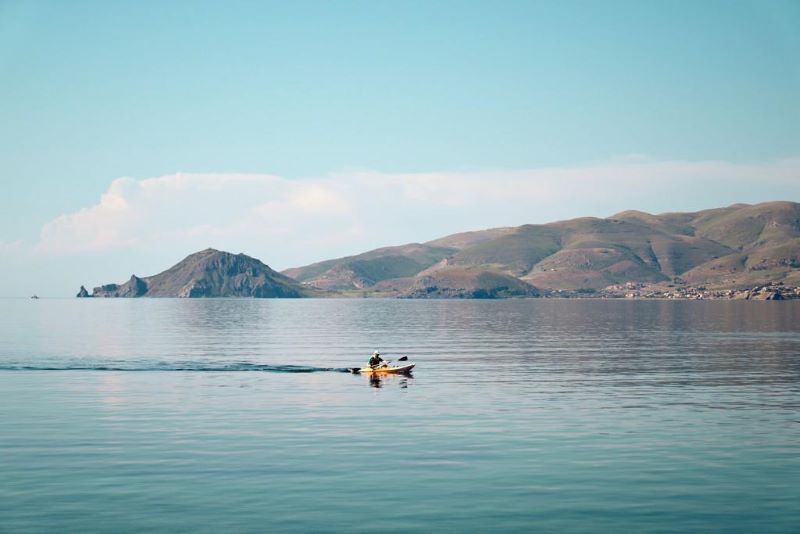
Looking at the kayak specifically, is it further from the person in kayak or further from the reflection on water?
the reflection on water

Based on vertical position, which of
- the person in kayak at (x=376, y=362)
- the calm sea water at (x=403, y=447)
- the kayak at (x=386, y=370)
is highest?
the person in kayak at (x=376, y=362)

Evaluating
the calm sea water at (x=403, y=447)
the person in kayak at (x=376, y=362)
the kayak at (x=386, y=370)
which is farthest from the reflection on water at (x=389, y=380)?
the person in kayak at (x=376, y=362)

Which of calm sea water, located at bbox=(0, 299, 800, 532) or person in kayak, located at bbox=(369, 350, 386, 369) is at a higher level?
person in kayak, located at bbox=(369, 350, 386, 369)

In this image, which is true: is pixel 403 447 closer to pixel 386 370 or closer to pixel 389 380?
pixel 389 380

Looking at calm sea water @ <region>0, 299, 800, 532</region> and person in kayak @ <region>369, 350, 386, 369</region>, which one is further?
person in kayak @ <region>369, 350, 386, 369</region>

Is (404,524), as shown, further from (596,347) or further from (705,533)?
(596,347)

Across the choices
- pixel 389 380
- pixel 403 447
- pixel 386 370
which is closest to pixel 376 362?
pixel 386 370

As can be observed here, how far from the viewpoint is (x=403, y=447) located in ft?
154

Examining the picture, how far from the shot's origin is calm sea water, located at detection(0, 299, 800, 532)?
33875mm

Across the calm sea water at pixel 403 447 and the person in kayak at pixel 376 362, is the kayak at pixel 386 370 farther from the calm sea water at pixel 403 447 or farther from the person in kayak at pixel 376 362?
the calm sea water at pixel 403 447

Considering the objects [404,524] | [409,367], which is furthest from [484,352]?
[404,524]

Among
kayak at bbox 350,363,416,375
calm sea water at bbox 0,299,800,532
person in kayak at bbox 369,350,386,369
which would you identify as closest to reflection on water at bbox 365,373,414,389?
kayak at bbox 350,363,416,375

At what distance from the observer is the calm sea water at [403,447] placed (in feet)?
111

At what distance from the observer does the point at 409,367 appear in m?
87.2
